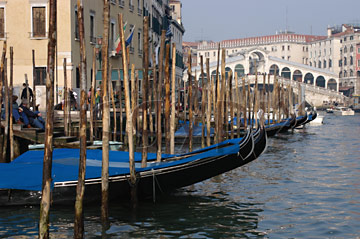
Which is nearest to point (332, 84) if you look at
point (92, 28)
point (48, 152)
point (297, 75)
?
point (297, 75)

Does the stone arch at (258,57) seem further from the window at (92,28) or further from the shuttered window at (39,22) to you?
the shuttered window at (39,22)

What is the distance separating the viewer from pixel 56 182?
7.71 meters

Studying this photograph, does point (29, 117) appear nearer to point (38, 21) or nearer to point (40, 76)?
point (40, 76)

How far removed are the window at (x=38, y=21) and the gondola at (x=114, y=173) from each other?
9.25 metres

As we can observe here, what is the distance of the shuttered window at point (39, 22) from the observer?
1712 cm

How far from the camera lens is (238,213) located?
791 centimetres

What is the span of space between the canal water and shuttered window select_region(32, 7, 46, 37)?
26.9 ft

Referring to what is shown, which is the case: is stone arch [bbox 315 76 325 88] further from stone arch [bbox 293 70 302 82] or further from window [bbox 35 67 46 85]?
window [bbox 35 67 46 85]

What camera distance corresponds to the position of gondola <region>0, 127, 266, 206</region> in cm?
758

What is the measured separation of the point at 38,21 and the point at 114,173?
10.5 metres

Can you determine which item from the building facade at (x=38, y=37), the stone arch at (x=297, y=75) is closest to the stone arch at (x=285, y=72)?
the stone arch at (x=297, y=75)

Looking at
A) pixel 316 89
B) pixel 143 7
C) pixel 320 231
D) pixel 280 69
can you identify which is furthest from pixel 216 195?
pixel 280 69

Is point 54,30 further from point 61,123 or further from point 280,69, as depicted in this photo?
point 280,69

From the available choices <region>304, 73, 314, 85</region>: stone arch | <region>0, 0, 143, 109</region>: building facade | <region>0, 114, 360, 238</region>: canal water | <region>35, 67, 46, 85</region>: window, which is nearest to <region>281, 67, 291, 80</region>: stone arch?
<region>304, 73, 314, 85</region>: stone arch
